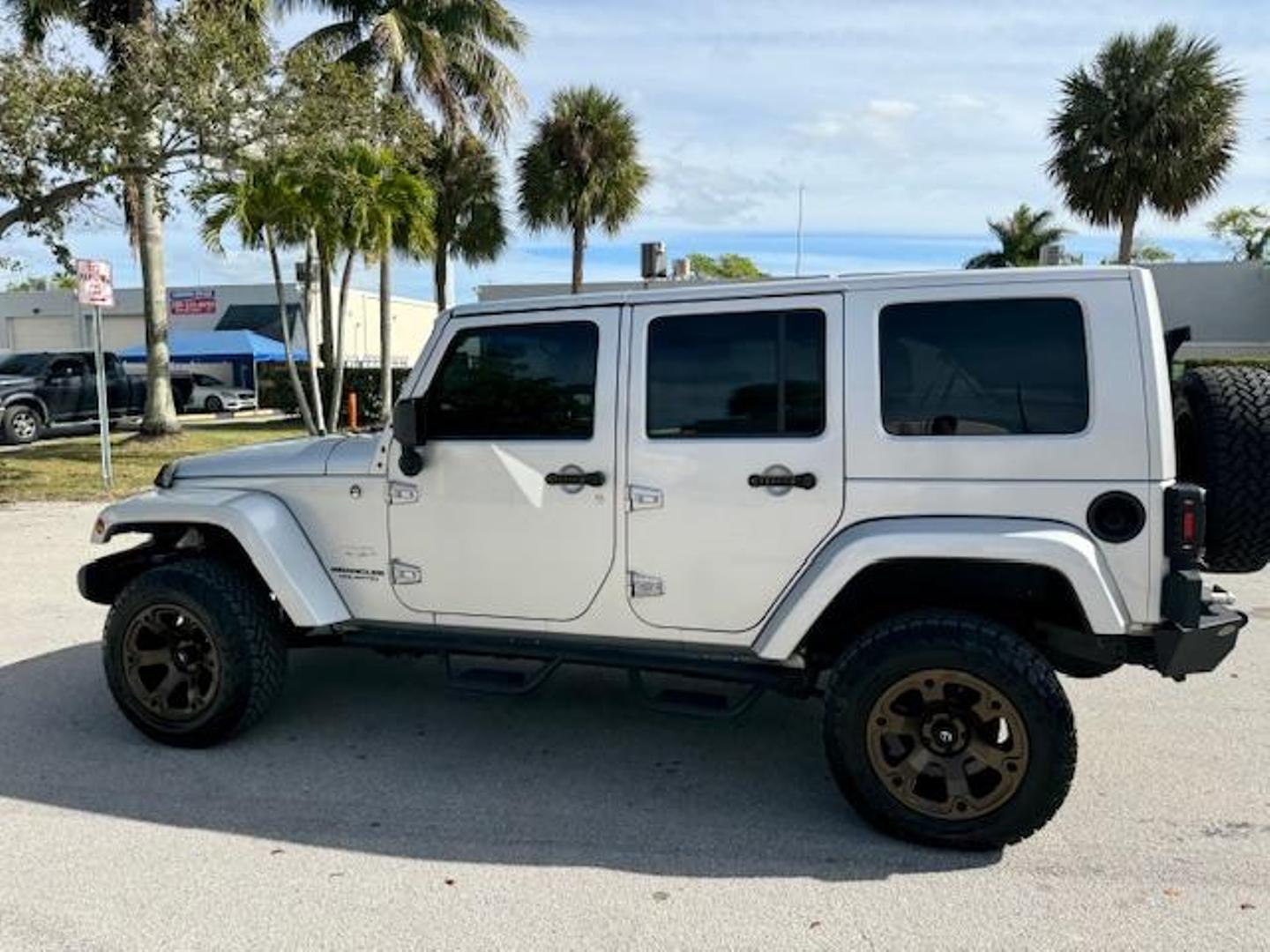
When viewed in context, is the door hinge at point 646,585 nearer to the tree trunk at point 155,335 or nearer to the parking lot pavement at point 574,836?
the parking lot pavement at point 574,836

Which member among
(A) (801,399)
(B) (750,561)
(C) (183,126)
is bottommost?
(B) (750,561)

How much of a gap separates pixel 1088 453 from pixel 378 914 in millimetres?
2605

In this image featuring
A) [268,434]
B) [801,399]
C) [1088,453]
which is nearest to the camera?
[1088,453]

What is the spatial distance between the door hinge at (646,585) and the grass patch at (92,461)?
25.7 ft

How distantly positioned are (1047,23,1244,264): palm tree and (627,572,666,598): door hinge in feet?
71.3

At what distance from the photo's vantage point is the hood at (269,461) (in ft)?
14.4

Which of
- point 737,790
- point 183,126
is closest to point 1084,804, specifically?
point 737,790

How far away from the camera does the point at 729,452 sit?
3.75m

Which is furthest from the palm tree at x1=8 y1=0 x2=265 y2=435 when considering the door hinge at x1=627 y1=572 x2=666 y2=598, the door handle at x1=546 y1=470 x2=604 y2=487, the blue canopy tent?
the blue canopy tent

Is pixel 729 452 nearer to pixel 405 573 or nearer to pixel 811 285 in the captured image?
pixel 811 285

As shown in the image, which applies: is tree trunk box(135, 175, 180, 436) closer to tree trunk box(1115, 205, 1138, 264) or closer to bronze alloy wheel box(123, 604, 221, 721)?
bronze alloy wheel box(123, 604, 221, 721)

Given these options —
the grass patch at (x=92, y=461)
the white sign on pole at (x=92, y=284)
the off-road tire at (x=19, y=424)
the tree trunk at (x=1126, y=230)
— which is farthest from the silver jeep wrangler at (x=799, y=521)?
the tree trunk at (x=1126, y=230)

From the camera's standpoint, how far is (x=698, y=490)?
12.4 ft

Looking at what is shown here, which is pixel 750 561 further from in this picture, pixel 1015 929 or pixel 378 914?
pixel 378 914
